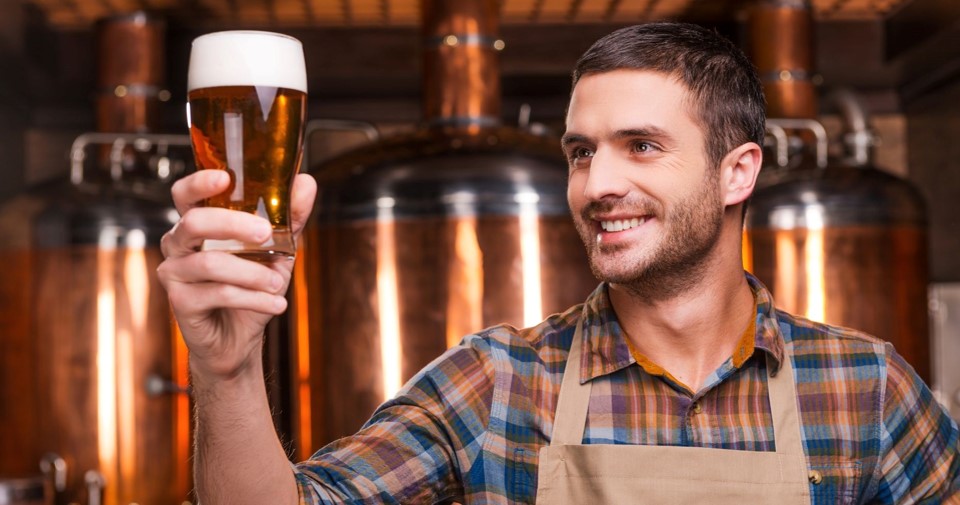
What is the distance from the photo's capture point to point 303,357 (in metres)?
3.74

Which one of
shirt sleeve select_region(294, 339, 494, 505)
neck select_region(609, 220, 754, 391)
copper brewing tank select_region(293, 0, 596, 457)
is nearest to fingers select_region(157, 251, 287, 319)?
shirt sleeve select_region(294, 339, 494, 505)

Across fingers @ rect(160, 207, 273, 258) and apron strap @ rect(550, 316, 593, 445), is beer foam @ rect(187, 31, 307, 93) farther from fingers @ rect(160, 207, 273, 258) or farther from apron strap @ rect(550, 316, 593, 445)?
apron strap @ rect(550, 316, 593, 445)

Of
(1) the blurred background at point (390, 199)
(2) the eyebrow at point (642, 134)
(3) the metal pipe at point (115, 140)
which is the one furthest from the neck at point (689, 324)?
(3) the metal pipe at point (115, 140)

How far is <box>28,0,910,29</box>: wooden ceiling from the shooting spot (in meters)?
4.66

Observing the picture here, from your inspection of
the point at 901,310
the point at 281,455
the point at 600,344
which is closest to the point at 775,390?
the point at 600,344

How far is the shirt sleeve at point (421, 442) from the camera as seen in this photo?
1.56m

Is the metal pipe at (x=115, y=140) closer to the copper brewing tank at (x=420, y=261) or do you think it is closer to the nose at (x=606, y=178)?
the copper brewing tank at (x=420, y=261)

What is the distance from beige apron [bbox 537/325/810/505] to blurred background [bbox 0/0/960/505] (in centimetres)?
140

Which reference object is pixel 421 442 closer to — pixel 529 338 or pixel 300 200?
pixel 529 338

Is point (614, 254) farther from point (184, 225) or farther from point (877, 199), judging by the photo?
point (877, 199)

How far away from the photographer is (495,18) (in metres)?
3.98

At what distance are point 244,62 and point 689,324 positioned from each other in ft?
2.99

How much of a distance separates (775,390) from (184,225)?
3.40 feet

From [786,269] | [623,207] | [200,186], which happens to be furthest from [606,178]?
[786,269]
